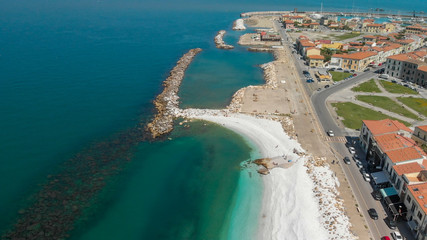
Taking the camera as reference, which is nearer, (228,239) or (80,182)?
(228,239)

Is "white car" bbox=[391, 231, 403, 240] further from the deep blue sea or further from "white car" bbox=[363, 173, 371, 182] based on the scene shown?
the deep blue sea

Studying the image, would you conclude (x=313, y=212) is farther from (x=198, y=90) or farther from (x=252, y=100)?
(x=198, y=90)

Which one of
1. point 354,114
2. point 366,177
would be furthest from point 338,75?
point 366,177

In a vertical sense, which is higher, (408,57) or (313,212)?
(408,57)

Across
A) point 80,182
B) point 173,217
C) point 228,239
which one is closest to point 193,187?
point 173,217

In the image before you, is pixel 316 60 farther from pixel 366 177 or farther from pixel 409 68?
pixel 366 177

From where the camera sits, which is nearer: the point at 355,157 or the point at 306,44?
the point at 355,157
